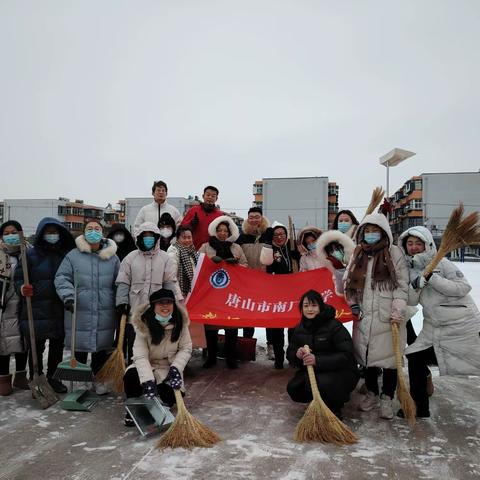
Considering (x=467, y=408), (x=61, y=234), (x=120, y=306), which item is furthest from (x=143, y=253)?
(x=467, y=408)

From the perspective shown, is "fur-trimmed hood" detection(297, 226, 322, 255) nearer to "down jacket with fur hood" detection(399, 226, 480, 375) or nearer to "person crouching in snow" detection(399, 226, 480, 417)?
"person crouching in snow" detection(399, 226, 480, 417)

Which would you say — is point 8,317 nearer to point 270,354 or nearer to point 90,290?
point 90,290

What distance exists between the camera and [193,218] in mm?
6141

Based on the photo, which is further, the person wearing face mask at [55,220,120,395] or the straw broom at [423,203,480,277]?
the person wearing face mask at [55,220,120,395]

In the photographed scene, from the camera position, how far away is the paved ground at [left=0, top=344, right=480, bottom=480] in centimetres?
284

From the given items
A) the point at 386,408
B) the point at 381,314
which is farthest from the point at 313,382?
the point at 381,314

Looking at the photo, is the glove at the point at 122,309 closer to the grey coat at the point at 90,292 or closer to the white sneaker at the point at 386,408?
the grey coat at the point at 90,292

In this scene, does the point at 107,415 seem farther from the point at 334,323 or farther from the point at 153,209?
the point at 153,209

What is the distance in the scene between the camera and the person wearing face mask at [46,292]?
14.1 feet

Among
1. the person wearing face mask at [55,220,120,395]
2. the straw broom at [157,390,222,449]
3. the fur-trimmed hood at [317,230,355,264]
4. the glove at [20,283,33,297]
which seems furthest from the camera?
the fur-trimmed hood at [317,230,355,264]

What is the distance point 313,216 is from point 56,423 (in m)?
51.2

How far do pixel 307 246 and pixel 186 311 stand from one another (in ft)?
6.80

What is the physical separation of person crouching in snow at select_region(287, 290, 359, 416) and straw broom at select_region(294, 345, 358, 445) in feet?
0.89

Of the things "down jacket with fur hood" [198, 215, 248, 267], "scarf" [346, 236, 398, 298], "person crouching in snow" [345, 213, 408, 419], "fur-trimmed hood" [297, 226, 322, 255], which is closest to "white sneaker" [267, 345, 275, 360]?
"down jacket with fur hood" [198, 215, 248, 267]
